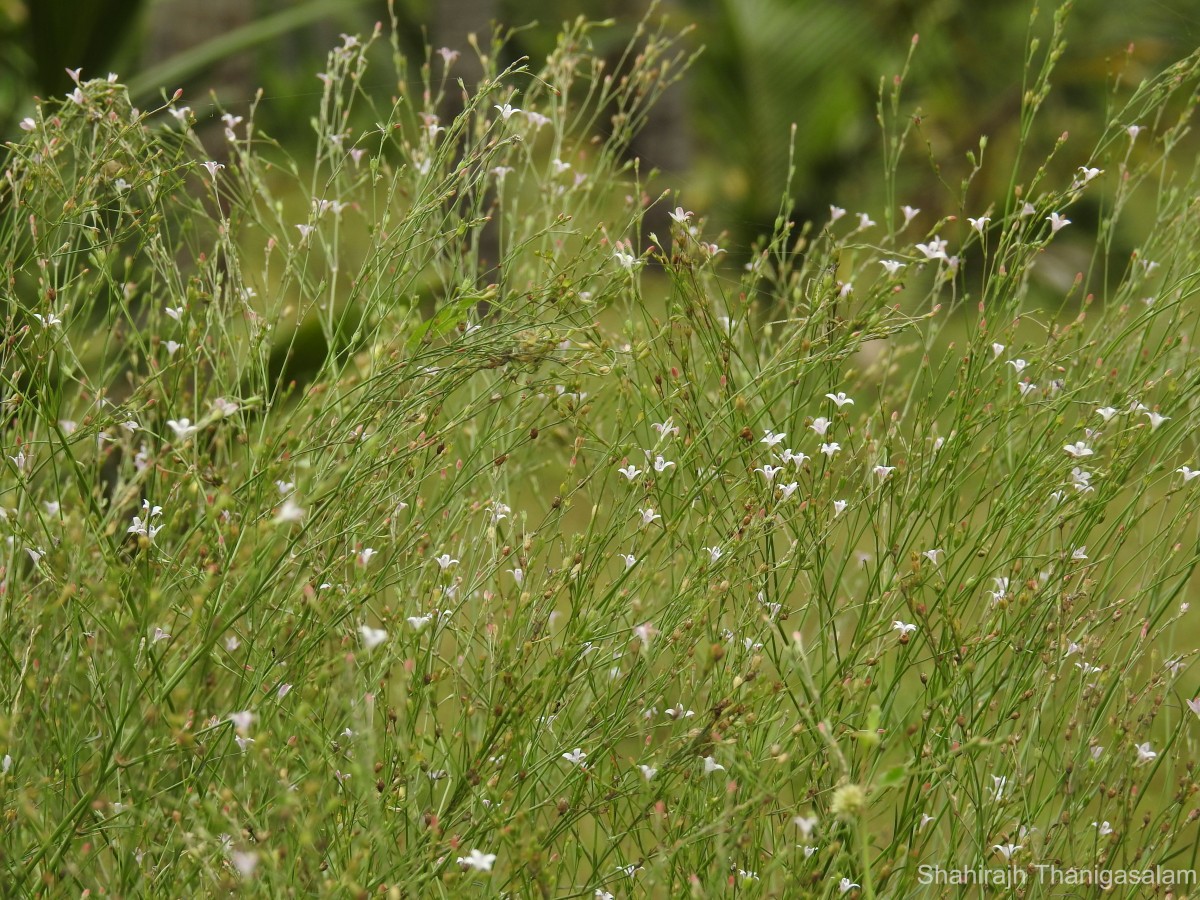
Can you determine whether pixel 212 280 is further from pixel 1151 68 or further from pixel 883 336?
pixel 1151 68

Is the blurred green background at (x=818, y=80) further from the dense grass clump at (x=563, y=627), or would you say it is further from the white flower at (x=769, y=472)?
the white flower at (x=769, y=472)

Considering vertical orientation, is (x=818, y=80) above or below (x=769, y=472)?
below

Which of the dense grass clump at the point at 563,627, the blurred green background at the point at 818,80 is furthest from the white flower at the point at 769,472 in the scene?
the blurred green background at the point at 818,80

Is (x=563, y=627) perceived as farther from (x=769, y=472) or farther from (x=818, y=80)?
A: (x=818, y=80)

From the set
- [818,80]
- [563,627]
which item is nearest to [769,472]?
[563,627]

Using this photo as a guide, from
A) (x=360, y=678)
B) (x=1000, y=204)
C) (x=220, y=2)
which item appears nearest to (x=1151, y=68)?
(x=1000, y=204)

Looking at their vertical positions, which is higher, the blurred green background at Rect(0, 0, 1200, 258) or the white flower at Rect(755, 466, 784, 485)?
the white flower at Rect(755, 466, 784, 485)

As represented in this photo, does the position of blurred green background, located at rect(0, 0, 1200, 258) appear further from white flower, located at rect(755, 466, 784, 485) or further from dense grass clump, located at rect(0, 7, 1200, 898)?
white flower, located at rect(755, 466, 784, 485)

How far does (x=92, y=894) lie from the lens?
4.53 feet

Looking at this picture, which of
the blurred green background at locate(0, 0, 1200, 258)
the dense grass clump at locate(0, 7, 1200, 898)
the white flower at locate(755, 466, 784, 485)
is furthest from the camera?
the blurred green background at locate(0, 0, 1200, 258)

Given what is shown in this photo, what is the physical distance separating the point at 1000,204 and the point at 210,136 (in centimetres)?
438

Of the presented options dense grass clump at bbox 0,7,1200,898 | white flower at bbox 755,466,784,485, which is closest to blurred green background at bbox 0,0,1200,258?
dense grass clump at bbox 0,7,1200,898

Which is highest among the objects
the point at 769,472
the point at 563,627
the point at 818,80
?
the point at 769,472

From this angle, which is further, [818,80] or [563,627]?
[818,80]
